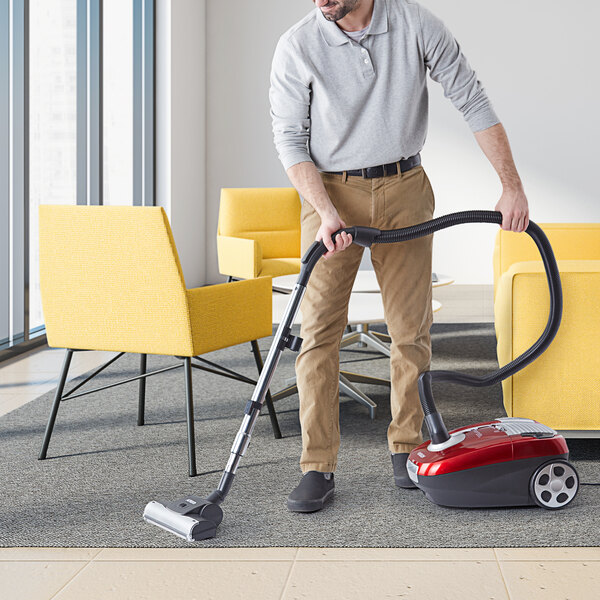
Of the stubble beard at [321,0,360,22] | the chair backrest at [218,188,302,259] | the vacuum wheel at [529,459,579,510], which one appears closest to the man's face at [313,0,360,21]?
the stubble beard at [321,0,360,22]

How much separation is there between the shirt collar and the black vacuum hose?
1.58 ft

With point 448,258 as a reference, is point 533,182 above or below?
above

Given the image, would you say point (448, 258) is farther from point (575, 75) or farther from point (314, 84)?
point (314, 84)

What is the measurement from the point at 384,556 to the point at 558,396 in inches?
30.4

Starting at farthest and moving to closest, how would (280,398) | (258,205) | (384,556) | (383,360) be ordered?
(258,205)
(383,360)
(280,398)
(384,556)

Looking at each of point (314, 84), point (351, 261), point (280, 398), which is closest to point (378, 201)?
point (351, 261)

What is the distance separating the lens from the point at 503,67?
7051 mm

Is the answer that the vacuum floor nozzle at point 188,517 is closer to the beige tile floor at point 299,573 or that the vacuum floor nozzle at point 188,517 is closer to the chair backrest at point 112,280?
the beige tile floor at point 299,573

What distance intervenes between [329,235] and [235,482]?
75cm

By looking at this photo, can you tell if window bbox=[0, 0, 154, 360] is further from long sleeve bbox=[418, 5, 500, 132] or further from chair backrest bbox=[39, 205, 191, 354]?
long sleeve bbox=[418, 5, 500, 132]

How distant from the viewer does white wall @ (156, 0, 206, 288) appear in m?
6.43

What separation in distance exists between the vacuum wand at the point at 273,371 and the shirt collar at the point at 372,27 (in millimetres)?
482

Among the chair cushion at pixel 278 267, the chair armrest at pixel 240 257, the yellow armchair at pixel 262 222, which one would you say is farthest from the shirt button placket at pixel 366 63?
the yellow armchair at pixel 262 222

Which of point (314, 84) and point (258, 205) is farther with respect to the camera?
point (258, 205)
